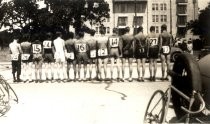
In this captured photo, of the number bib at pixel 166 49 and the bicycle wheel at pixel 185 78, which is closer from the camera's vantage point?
the bicycle wheel at pixel 185 78

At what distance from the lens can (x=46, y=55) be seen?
54.8 feet

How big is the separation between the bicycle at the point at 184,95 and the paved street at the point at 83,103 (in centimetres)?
103

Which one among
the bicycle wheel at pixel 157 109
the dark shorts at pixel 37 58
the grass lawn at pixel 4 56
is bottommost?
the grass lawn at pixel 4 56

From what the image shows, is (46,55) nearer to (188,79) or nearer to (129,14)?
(188,79)

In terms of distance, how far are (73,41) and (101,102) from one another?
6.06 meters

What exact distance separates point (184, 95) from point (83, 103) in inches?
179

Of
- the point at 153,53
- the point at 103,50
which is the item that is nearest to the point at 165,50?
the point at 153,53

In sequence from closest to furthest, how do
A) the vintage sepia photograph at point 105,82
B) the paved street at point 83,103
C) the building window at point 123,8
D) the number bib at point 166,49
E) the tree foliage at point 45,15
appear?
1. the vintage sepia photograph at point 105,82
2. the paved street at point 83,103
3. the number bib at point 166,49
4. the tree foliage at point 45,15
5. the building window at point 123,8

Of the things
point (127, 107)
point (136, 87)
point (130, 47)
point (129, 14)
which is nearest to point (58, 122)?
point (127, 107)

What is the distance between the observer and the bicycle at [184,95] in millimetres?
6238

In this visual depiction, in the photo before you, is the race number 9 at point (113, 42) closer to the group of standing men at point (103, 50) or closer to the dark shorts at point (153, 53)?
the group of standing men at point (103, 50)

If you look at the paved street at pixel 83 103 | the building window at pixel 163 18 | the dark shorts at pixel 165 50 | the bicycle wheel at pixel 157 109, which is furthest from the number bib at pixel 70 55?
the building window at pixel 163 18

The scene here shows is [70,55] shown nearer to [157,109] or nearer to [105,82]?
[105,82]

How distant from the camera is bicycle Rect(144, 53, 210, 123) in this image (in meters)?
6.24
